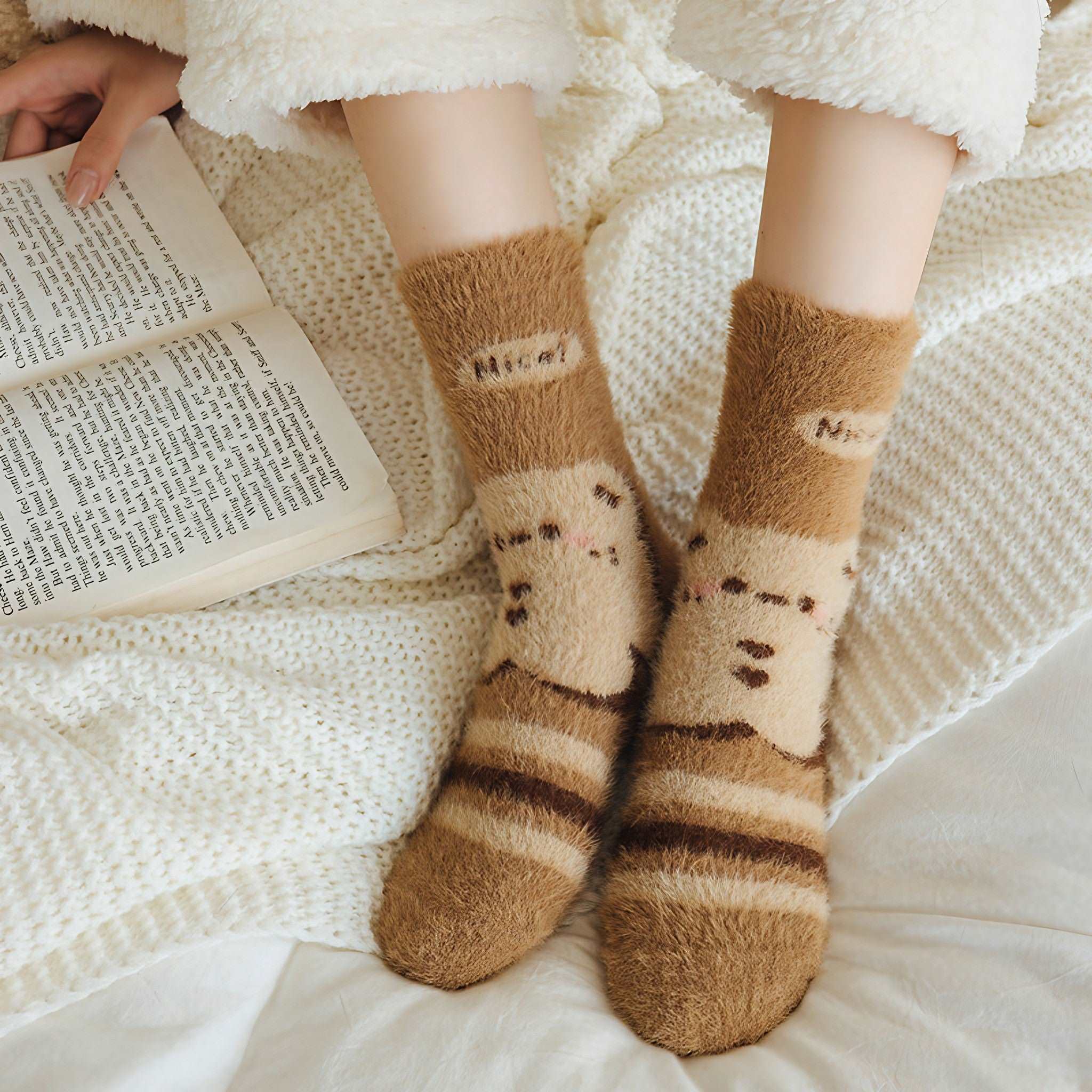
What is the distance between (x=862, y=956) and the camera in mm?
437

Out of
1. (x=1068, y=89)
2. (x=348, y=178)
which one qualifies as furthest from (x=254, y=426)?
(x=1068, y=89)

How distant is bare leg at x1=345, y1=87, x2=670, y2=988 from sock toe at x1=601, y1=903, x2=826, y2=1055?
0.05 m

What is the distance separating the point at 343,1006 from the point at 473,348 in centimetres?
31

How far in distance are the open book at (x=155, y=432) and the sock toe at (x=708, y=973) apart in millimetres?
264

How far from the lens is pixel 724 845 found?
0.45 m

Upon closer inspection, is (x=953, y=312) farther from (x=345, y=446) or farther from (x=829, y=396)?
(x=345, y=446)

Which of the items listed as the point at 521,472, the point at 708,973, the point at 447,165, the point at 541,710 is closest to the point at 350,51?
the point at 447,165

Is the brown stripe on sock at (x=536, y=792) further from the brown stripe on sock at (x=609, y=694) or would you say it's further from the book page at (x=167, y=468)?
the book page at (x=167, y=468)

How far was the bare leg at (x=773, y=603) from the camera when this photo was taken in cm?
43

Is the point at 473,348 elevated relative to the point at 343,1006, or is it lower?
elevated

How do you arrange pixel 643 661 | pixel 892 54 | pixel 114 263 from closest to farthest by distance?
pixel 892 54 < pixel 643 661 < pixel 114 263

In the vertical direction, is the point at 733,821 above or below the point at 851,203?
A: below

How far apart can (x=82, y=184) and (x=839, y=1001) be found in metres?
0.67

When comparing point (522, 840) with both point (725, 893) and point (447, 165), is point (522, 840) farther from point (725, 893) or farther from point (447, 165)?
point (447, 165)
